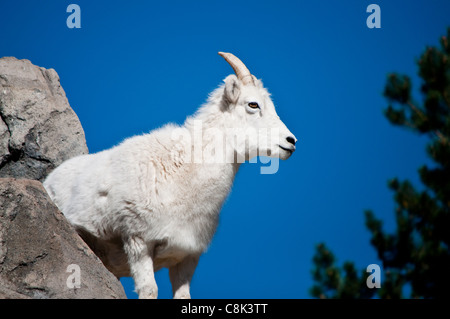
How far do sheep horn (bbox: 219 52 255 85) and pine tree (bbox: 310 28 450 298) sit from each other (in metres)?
4.04

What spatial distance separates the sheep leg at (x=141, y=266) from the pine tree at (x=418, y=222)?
4.50m

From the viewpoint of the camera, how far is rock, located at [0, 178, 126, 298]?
22.7 feet

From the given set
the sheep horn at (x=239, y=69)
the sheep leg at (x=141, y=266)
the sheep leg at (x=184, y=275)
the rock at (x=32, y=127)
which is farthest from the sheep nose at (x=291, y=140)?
the rock at (x=32, y=127)

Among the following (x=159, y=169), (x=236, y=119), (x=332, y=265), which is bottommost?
(x=332, y=265)

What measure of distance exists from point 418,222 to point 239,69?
4.64 metres

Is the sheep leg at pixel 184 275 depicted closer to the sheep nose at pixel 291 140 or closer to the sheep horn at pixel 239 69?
the sheep nose at pixel 291 140

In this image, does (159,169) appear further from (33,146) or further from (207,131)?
(33,146)

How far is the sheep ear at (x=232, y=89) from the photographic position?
28.0 feet

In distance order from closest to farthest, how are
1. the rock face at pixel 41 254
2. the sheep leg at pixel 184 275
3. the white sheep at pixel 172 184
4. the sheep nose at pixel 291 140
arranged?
the rock face at pixel 41 254 < the white sheep at pixel 172 184 < the sheep nose at pixel 291 140 < the sheep leg at pixel 184 275

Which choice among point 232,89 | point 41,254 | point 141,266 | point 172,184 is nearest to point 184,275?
point 141,266
